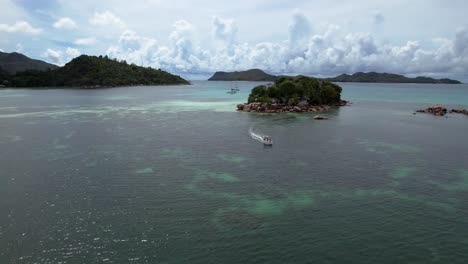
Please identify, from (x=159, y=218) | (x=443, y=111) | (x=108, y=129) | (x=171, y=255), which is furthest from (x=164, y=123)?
(x=443, y=111)

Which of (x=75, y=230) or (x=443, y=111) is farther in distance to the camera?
(x=443, y=111)

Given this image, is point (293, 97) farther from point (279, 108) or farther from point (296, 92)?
point (279, 108)

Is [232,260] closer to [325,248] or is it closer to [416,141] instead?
[325,248]

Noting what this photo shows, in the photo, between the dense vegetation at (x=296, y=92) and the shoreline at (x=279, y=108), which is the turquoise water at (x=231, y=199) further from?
the dense vegetation at (x=296, y=92)

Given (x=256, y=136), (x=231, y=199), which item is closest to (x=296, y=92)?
(x=256, y=136)

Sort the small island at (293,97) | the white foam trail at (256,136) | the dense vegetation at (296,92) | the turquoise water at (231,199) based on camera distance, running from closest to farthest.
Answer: the turquoise water at (231,199) → the white foam trail at (256,136) → the small island at (293,97) → the dense vegetation at (296,92)

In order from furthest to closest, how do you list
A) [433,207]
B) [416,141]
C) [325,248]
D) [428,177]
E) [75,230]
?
[416,141]
[428,177]
[433,207]
[75,230]
[325,248]

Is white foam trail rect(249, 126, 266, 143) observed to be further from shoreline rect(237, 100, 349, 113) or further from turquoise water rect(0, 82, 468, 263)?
shoreline rect(237, 100, 349, 113)

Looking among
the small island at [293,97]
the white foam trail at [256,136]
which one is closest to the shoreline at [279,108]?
the small island at [293,97]
